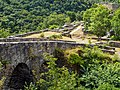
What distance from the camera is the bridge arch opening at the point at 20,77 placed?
25.4 meters

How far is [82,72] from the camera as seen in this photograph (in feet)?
88.9

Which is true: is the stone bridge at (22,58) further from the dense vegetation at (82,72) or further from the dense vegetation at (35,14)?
the dense vegetation at (35,14)

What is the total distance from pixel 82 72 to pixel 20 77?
5.21 metres

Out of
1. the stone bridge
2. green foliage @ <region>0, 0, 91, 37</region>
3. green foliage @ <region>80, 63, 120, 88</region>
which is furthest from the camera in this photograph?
green foliage @ <region>0, 0, 91, 37</region>

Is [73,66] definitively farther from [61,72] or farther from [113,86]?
[113,86]

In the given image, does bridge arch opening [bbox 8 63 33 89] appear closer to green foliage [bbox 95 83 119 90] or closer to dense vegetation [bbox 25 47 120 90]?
→ dense vegetation [bbox 25 47 120 90]

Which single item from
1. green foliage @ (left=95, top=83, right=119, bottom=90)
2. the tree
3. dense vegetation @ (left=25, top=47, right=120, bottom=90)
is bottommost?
green foliage @ (left=95, top=83, right=119, bottom=90)

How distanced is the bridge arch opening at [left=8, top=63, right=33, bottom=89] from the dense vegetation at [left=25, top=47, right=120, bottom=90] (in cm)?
110

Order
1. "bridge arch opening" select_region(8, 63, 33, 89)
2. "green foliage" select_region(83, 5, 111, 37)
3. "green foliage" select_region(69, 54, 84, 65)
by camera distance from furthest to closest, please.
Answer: "green foliage" select_region(83, 5, 111, 37), "green foliage" select_region(69, 54, 84, 65), "bridge arch opening" select_region(8, 63, 33, 89)

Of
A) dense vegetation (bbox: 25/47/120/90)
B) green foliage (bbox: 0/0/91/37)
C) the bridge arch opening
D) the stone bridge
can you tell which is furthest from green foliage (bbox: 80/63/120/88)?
green foliage (bbox: 0/0/91/37)

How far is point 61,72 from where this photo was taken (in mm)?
25266

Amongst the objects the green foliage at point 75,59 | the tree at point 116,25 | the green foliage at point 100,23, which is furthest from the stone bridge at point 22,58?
the green foliage at point 100,23

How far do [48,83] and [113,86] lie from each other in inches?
193

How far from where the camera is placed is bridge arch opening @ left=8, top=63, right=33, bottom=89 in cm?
2536
